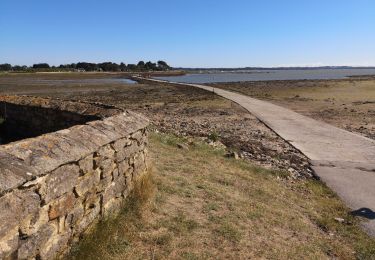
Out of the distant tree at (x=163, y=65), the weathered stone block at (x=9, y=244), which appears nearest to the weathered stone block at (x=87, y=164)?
the weathered stone block at (x=9, y=244)

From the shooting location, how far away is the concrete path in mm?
8258

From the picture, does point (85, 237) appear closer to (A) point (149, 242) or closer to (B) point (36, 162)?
(A) point (149, 242)

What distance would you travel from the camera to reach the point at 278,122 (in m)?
19.1

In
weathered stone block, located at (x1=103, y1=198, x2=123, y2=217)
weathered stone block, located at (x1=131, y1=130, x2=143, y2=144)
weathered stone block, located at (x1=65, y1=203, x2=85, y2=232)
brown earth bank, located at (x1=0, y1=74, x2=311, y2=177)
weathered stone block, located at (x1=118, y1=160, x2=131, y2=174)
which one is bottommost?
brown earth bank, located at (x1=0, y1=74, x2=311, y2=177)

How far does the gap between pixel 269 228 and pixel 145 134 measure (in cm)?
235

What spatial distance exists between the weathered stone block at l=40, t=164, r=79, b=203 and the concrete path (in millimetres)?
4791

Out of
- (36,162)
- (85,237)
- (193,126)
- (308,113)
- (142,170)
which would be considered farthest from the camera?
(308,113)

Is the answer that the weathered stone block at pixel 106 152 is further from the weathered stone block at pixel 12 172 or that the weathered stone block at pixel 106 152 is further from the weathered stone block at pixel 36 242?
the weathered stone block at pixel 12 172

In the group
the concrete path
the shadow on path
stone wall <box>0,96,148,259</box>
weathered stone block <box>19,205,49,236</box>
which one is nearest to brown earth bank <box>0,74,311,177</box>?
the concrete path

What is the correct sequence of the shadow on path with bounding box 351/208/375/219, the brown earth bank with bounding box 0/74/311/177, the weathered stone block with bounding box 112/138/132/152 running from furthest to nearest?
the brown earth bank with bounding box 0/74/311/177 → the shadow on path with bounding box 351/208/375/219 → the weathered stone block with bounding box 112/138/132/152

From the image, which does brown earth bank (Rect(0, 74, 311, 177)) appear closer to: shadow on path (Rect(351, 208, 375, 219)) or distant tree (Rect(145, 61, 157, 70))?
shadow on path (Rect(351, 208, 375, 219))

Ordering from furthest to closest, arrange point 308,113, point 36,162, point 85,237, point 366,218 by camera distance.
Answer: point 308,113 → point 366,218 → point 85,237 → point 36,162

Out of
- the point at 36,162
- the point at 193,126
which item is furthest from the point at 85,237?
the point at 193,126

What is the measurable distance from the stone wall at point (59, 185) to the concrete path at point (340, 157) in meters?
4.16
